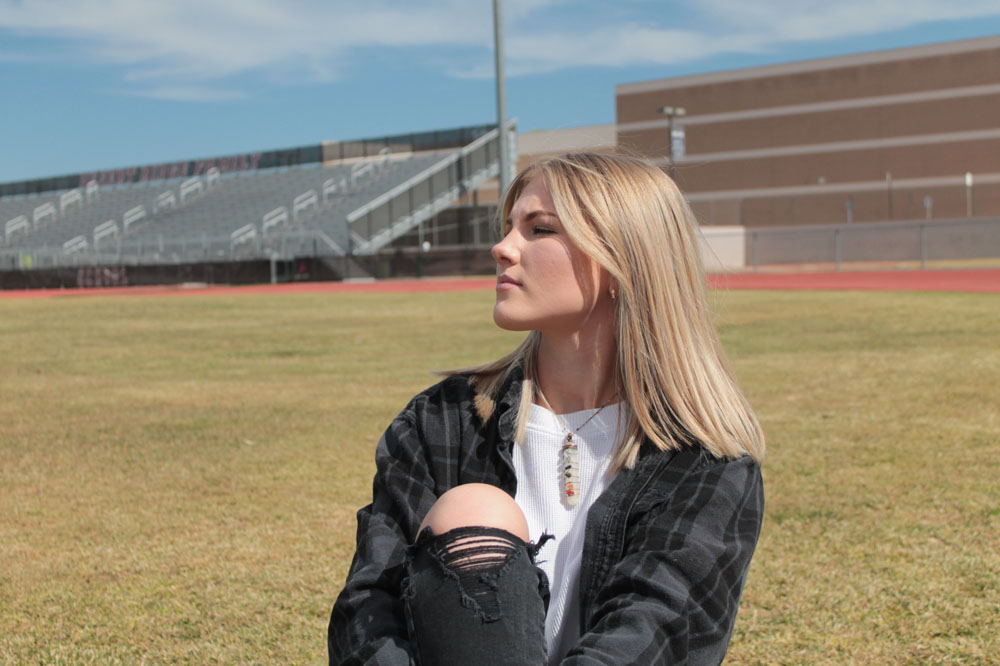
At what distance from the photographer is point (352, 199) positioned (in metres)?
43.5

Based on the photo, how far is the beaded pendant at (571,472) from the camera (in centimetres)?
205

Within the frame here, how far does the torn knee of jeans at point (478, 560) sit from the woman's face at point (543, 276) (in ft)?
1.61

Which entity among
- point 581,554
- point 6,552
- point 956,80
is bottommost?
point 6,552

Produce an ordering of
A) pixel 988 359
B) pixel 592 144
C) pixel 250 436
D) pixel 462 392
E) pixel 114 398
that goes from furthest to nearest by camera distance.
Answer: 1. pixel 988 359
2. pixel 114 398
3. pixel 250 436
4. pixel 592 144
5. pixel 462 392

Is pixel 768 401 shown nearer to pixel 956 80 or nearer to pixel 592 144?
pixel 592 144

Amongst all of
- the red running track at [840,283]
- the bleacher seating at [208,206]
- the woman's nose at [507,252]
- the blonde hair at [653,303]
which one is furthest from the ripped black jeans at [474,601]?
the bleacher seating at [208,206]

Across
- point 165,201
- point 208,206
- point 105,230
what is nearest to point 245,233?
point 208,206

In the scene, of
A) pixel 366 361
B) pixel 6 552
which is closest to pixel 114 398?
pixel 366 361

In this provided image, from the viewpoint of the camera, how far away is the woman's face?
6.91 ft

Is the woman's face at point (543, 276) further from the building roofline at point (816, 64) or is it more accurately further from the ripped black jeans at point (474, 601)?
the building roofline at point (816, 64)

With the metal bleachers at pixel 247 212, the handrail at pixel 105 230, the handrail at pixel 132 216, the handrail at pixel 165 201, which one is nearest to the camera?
the metal bleachers at pixel 247 212

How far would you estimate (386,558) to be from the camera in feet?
6.61

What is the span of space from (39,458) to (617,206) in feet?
17.2

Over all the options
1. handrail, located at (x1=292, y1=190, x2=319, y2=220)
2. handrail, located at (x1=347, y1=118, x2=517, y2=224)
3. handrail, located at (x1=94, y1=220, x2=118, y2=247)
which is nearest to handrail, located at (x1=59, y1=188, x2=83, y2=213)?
handrail, located at (x1=94, y1=220, x2=118, y2=247)
